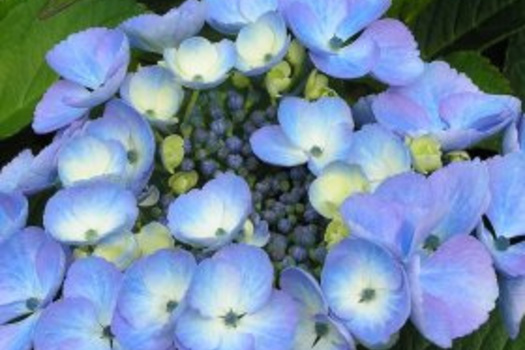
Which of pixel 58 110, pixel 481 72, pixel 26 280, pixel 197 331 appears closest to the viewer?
pixel 197 331

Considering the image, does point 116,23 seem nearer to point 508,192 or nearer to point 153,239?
point 153,239

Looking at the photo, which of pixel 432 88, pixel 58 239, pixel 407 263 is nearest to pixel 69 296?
pixel 58 239

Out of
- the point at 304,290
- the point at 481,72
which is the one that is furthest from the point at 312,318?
the point at 481,72

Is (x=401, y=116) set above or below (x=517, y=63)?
above

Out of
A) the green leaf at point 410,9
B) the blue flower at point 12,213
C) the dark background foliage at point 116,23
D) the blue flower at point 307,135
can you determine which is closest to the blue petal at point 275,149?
the blue flower at point 307,135

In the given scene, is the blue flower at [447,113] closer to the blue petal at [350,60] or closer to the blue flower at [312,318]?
the blue petal at [350,60]

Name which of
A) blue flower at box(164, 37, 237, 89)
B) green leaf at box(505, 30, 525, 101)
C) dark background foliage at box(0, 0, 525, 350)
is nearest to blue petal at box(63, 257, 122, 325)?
blue flower at box(164, 37, 237, 89)
